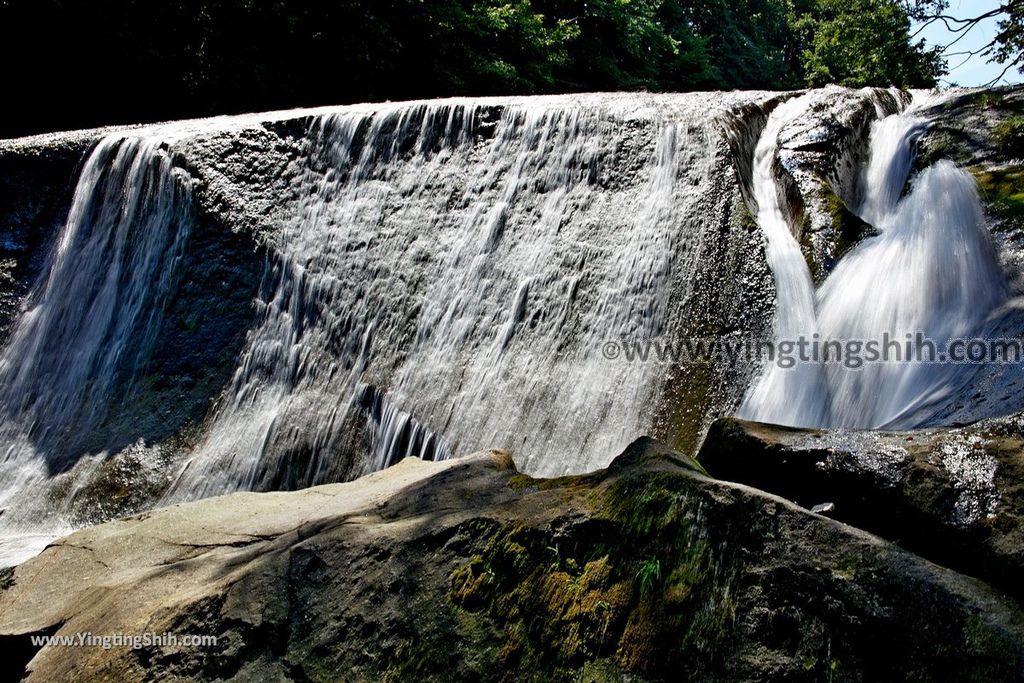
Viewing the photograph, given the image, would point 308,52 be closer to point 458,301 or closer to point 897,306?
point 458,301

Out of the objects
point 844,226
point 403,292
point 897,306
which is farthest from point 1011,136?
point 403,292

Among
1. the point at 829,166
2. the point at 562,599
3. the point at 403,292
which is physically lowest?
the point at 562,599

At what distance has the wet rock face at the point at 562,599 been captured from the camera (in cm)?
181

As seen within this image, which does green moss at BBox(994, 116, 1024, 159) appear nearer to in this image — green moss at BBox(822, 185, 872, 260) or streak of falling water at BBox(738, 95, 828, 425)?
green moss at BBox(822, 185, 872, 260)

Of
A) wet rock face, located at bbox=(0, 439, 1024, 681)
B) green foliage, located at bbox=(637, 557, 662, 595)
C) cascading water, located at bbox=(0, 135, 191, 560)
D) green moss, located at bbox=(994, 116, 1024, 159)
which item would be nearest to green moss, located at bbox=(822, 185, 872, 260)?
green moss, located at bbox=(994, 116, 1024, 159)

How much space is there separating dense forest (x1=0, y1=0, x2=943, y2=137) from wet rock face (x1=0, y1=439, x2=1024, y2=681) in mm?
9023

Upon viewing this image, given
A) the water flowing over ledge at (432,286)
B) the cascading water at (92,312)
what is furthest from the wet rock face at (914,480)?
the cascading water at (92,312)

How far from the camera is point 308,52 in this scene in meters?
13.6

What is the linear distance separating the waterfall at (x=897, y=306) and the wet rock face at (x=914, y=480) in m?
1.08

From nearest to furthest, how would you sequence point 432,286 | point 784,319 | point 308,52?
point 784,319 < point 432,286 < point 308,52

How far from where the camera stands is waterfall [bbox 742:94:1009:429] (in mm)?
4309

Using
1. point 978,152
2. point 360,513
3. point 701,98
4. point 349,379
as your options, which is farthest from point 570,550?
point 701,98

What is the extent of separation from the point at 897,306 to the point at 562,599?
366 centimetres

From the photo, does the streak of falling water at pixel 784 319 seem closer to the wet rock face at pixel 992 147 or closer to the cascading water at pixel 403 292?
the cascading water at pixel 403 292
